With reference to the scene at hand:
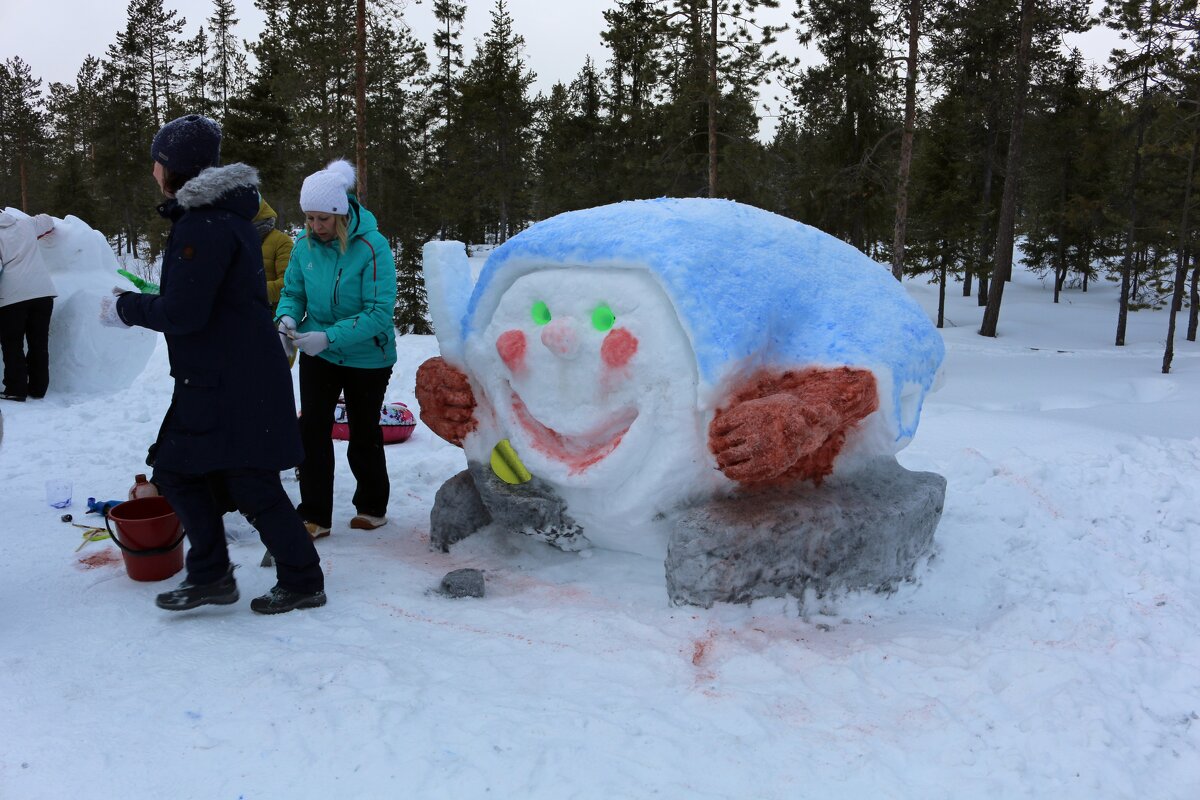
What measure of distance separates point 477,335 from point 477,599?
112 centimetres

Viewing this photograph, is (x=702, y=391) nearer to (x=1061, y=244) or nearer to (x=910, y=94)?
(x=910, y=94)

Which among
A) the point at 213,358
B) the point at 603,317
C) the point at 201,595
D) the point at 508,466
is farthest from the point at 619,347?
the point at 201,595

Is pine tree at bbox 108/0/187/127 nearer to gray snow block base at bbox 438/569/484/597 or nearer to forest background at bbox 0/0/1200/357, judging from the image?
forest background at bbox 0/0/1200/357

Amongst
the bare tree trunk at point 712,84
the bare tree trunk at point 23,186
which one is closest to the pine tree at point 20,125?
the bare tree trunk at point 23,186

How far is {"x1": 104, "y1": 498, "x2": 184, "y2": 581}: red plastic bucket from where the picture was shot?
306cm

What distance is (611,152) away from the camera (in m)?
21.9

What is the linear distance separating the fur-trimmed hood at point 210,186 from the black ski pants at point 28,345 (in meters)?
5.26

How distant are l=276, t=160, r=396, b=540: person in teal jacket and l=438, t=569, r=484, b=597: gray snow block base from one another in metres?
0.95

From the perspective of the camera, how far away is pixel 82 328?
7391 mm

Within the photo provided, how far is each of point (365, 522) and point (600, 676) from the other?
6.39 feet

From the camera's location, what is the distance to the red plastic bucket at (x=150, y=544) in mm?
3062

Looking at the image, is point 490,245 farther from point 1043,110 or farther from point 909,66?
point 909,66

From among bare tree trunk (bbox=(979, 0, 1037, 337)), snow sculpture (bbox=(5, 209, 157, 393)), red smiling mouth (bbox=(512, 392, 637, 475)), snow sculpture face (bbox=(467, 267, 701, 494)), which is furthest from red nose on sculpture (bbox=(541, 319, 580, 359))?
bare tree trunk (bbox=(979, 0, 1037, 337))

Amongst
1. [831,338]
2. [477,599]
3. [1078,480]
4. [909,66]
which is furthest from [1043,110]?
[477,599]
